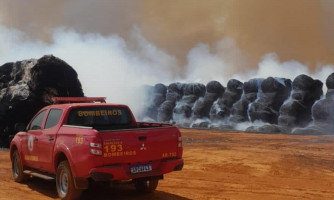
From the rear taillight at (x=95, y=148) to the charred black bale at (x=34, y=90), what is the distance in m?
12.5

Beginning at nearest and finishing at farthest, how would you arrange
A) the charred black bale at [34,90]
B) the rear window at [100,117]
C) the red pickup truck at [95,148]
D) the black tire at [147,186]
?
the red pickup truck at [95,148], the rear window at [100,117], the black tire at [147,186], the charred black bale at [34,90]

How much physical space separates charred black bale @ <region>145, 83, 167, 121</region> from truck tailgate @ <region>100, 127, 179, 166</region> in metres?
33.3

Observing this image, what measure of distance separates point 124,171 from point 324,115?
21.4 meters

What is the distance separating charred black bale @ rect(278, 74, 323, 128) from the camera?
1025 inches

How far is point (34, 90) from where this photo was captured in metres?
17.6

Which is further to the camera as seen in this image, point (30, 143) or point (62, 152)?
point (30, 143)

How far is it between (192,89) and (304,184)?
94.1 ft

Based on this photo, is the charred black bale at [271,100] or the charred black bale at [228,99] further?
the charred black bale at [228,99]

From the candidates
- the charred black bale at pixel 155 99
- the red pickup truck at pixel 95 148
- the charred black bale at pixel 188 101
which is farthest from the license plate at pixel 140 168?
the charred black bale at pixel 155 99

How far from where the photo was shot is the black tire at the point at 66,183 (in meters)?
6.63

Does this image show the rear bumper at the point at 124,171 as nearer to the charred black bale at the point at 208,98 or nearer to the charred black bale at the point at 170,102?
the charred black bale at the point at 208,98

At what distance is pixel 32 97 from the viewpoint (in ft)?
57.2

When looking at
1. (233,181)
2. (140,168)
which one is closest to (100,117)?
(140,168)

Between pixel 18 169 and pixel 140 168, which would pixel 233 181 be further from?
pixel 18 169
